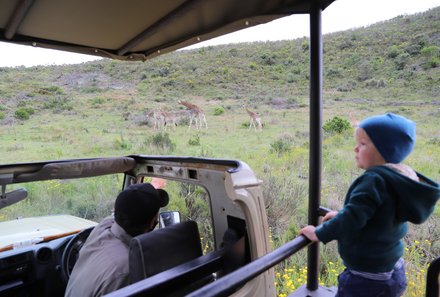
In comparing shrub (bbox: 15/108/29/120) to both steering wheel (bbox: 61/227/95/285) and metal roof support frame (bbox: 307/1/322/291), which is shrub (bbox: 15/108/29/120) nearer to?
steering wheel (bbox: 61/227/95/285)

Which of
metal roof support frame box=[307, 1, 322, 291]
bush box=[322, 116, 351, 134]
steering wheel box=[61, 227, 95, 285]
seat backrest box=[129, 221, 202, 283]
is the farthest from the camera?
bush box=[322, 116, 351, 134]

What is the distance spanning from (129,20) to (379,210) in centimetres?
221

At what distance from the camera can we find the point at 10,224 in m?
3.12

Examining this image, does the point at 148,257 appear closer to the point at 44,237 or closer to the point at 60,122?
the point at 44,237

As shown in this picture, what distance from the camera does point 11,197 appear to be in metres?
2.29

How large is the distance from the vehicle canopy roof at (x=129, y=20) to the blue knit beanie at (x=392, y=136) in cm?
115

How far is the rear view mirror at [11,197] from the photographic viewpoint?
2.25 meters

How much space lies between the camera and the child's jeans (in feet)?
5.76

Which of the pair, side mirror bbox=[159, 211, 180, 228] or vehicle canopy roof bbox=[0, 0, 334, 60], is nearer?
vehicle canopy roof bbox=[0, 0, 334, 60]

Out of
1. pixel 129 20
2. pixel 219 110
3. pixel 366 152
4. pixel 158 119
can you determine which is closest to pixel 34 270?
pixel 129 20

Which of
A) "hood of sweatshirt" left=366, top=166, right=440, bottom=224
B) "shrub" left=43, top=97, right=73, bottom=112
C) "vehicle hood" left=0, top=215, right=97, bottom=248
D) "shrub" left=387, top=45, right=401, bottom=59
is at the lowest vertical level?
"vehicle hood" left=0, top=215, right=97, bottom=248

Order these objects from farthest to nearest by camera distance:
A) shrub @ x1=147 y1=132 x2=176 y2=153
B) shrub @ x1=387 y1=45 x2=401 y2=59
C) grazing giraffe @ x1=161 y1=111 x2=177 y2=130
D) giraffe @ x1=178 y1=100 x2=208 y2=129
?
grazing giraffe @ x1=161 y1=111 x2=177 y2=130
giraffe @ x1=178 y1=100 x2=208 y2=129
shrub @ x1=147 y1=132 x2=176 y2=153
shrub @ x1=387 y1=45 x2=401 y2=59

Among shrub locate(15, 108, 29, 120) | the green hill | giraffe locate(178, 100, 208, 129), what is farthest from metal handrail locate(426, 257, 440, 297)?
shrub locate(15, 108, 29, 120)

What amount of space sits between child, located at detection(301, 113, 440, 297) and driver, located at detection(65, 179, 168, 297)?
84 cm
